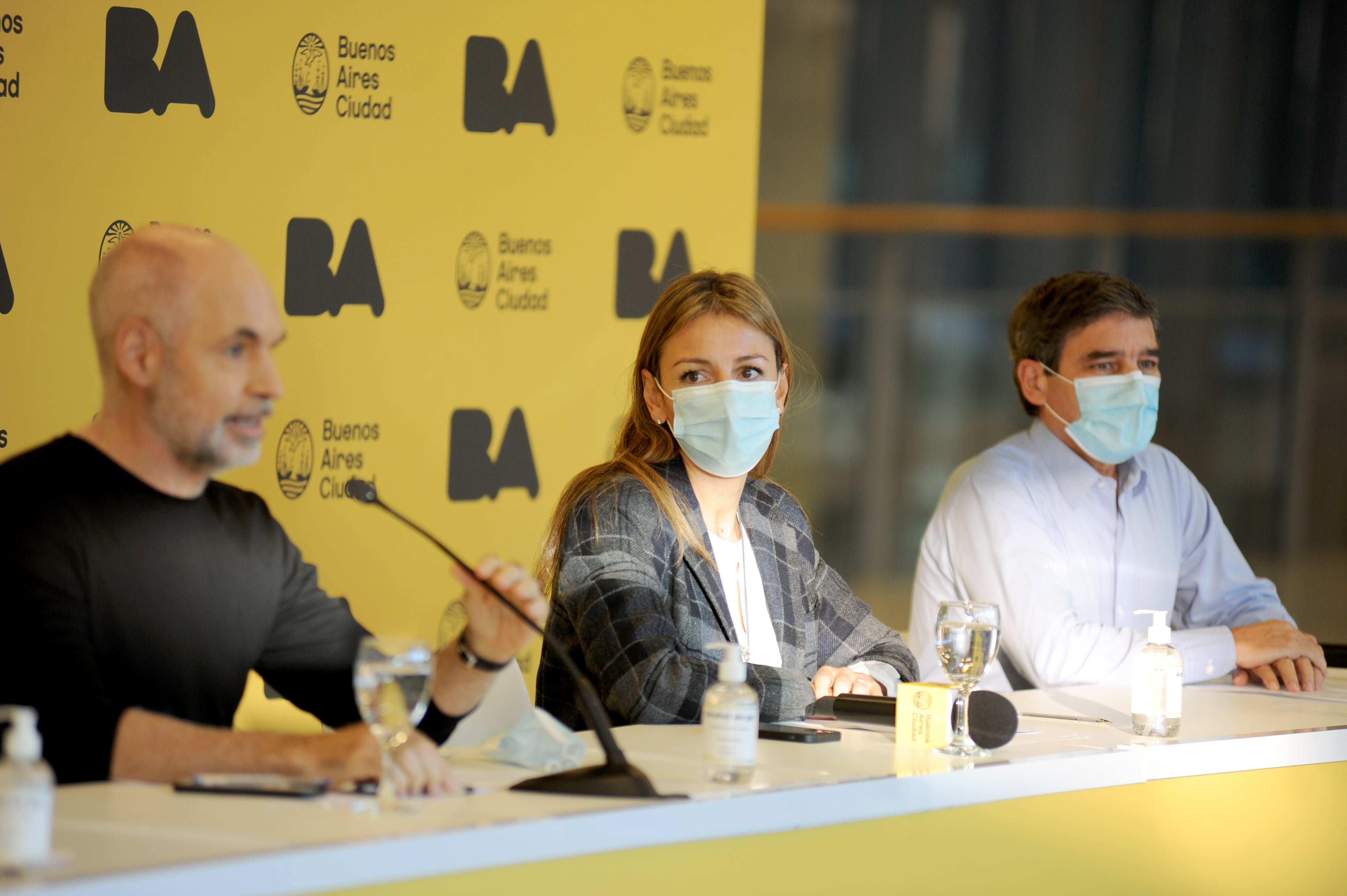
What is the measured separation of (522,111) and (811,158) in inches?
148

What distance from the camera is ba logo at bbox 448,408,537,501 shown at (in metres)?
3.22

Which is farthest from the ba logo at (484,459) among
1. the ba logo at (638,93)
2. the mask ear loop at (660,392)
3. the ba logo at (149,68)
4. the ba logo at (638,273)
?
the mask ear loop at (660,392)

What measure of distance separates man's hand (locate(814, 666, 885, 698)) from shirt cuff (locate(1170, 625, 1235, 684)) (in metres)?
0.57

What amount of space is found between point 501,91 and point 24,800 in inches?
97.1

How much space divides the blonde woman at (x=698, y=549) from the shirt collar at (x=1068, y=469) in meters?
0.54

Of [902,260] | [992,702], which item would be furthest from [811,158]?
[992,702]

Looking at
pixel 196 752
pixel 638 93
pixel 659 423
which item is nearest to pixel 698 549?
pixel 659 423

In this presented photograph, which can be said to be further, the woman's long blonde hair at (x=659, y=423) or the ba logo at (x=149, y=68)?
the ba logo at (x=149, y=68)

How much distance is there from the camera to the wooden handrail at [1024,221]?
6730 mm

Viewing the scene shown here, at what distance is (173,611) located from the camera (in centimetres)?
164

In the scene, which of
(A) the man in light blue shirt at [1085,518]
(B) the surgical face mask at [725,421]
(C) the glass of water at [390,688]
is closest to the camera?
(C) the glass of water at [390,688]

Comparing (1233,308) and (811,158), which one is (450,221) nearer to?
(811,158)

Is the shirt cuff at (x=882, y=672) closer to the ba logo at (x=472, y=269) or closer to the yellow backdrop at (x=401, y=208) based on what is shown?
the yellow backdrop at (x=401, y=208)

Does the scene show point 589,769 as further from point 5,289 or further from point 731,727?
point 5,289
